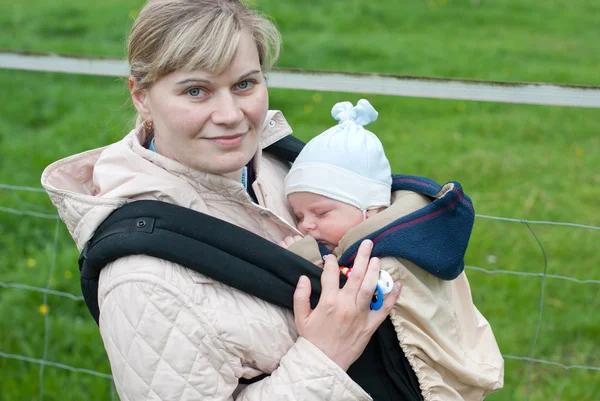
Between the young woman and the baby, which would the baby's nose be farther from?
the young woman

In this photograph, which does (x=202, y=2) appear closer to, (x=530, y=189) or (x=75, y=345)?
(x=75, y=345)

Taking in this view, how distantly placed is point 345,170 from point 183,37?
70cm

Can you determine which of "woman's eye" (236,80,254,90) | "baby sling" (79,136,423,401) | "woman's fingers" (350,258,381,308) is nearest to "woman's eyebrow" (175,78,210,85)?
"woman's eye" (236,80,254,90)

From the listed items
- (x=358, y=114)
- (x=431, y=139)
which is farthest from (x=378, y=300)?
(x=431, y=139)

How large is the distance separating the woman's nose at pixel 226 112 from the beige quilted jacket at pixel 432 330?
15.2 inches

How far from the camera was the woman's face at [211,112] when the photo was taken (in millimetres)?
1979

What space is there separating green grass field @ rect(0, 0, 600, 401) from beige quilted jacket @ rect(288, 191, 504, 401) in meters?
0.92

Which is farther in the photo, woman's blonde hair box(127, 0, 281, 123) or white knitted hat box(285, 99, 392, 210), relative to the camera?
white knitted hat box(285, 99, 392, 210)

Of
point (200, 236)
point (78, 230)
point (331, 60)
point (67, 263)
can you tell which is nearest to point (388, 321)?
point (200, 236)

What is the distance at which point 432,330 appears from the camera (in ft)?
6.80

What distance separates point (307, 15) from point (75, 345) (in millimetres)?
5798

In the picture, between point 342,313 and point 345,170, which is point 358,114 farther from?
point 342,313

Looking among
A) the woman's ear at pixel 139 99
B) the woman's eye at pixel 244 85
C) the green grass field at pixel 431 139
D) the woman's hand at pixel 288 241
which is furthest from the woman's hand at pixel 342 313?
the green grass field at pixel 431 139

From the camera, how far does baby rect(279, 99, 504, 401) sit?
204 cm
